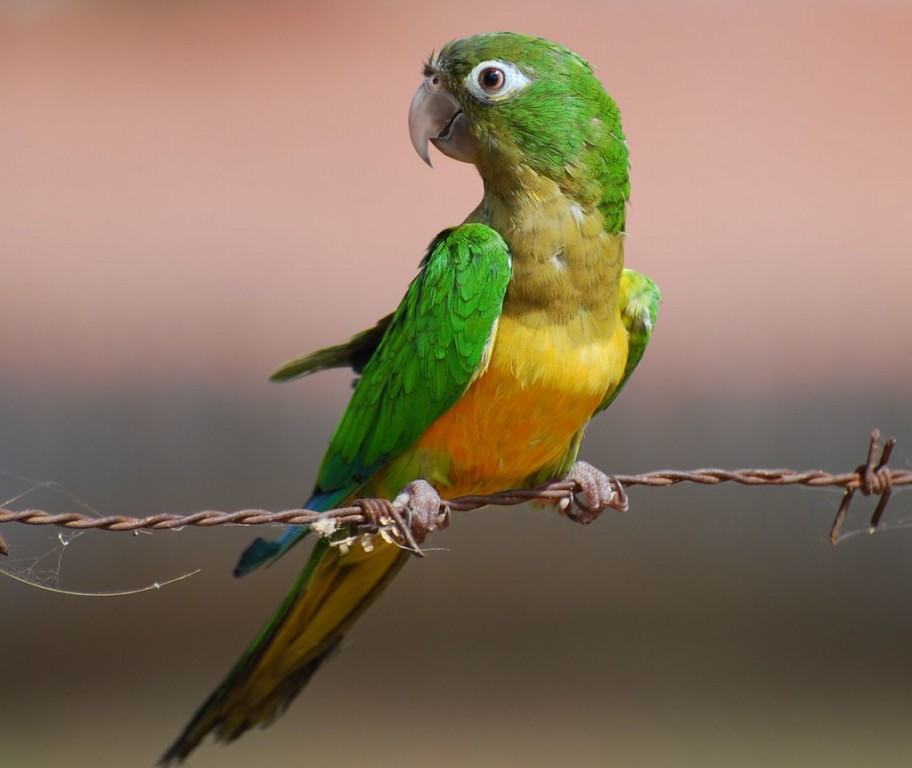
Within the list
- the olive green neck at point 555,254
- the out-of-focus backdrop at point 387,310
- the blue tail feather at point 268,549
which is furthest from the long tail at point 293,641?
the out-of-focus backdrop at point 387,310

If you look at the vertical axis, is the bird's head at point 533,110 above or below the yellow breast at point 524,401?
above

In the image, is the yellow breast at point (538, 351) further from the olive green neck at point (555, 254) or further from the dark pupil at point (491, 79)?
the dark pupil at point (491, 79)

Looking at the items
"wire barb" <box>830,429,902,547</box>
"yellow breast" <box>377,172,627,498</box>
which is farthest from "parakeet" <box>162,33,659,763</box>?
"wire barb" <box>830,429,902,547</box>

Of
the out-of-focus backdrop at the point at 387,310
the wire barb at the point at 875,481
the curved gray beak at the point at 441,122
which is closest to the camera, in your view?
the wire barb at the point at 875,481

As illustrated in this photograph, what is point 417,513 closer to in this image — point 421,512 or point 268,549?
point 421,512

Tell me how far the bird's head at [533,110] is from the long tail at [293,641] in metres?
1.27

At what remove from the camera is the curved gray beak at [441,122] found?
135 inches

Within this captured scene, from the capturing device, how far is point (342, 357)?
143 inches

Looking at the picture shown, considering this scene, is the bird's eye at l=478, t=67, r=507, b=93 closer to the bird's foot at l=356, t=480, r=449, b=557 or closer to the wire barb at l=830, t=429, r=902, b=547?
the bird's foot at l=356, t=480, r=449, b=557

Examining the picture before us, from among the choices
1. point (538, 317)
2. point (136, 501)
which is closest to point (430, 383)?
point (538, 317)

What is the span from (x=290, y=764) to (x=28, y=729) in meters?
1.79

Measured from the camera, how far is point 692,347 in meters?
7.22

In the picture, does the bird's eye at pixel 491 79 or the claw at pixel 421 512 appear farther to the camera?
the bird's eye at pixel 491 79

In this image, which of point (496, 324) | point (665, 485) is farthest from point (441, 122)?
point (665, 485)
